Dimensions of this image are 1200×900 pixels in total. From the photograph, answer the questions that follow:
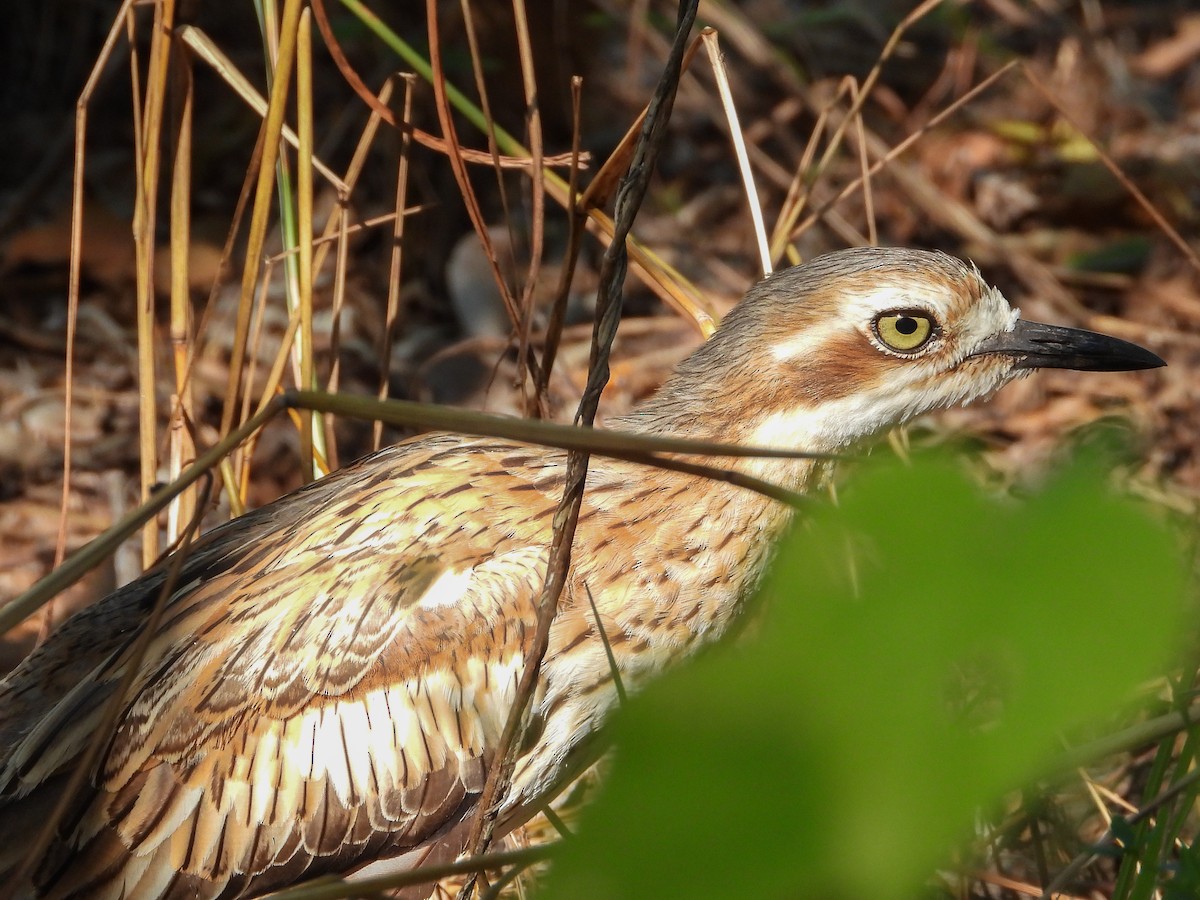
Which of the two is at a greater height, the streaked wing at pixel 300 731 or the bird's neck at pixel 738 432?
the bird's neck at pixel 738 432

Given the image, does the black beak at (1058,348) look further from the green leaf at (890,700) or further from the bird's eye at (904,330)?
the green leaf at (890,700)

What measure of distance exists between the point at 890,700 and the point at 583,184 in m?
4.27

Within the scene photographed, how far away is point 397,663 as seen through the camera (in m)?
2.64

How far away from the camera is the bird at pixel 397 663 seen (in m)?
2.64

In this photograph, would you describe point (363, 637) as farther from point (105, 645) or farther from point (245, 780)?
point (105, 645)

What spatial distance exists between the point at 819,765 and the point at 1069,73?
648 centimetres

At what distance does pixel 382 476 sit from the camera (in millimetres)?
2975

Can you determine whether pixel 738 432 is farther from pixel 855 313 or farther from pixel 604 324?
pixel 604 324

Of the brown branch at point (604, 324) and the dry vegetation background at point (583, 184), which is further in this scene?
the dry vegetation background at point (583, 184)

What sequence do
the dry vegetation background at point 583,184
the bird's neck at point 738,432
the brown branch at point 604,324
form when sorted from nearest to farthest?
the brown branch at point 604,324
the bird's neck at point 738,432
the dry vegetation background at point 583,184

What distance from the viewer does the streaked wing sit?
2648 mm

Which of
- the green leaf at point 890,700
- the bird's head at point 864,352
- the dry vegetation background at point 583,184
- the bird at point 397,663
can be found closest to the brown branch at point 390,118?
the bird's head at point 864,352

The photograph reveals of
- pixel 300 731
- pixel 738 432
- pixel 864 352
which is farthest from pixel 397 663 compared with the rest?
pixel 864 352

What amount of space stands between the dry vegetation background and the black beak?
151 centimetres
